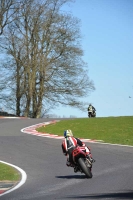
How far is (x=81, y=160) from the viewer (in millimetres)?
14883

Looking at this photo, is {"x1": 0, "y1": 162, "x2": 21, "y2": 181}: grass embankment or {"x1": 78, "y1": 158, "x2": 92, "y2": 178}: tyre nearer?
{"x1": 78, "y1": 158, "x2": 92, "y2": 178}: tyre

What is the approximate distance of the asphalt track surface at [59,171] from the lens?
38.0ft

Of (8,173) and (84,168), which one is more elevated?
(84,168)

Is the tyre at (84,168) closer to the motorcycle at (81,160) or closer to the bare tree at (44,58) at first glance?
the motorcycle at (81,160)

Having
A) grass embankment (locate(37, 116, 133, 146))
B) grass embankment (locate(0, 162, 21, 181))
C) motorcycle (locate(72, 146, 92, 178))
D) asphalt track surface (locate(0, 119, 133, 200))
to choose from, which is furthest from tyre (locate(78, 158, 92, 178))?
grass embankment (locate(37, 116, 133, 146))

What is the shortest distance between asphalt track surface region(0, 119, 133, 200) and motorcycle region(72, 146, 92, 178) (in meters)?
0.25

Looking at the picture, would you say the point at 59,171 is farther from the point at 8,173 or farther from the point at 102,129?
the point at 102,129

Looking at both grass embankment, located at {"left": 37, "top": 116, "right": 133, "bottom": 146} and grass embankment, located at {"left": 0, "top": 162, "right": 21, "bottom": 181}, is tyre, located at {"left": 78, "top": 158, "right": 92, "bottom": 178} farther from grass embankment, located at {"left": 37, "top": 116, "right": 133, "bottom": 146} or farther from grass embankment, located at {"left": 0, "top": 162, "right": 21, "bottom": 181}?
grass embankment, located at {"left": 37, "top": 116, "right": 133, "bottom": 146}

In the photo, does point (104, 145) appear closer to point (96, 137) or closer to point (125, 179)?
point (96, 137)

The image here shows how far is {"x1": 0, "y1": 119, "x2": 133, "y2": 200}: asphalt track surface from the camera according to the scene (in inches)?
456

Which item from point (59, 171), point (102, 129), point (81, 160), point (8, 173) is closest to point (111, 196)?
point (81, 160)

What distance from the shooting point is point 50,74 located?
56312mm

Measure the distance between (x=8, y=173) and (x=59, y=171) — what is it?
1.48 metres

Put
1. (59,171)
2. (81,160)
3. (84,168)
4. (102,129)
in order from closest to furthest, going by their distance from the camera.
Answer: (84,168)
(81,160)
(59,171)
(102,129)
